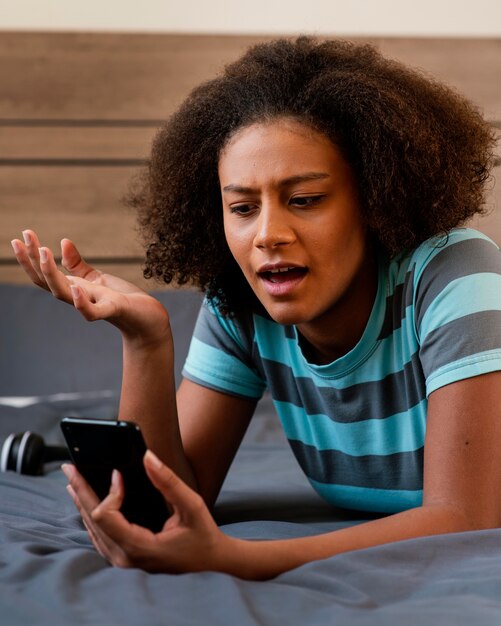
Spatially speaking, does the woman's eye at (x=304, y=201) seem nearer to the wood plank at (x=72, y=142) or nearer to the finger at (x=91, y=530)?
the finger at (x=91, y=530)

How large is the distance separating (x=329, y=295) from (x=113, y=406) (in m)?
1.01

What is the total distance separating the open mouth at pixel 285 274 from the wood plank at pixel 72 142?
1747 millimetres

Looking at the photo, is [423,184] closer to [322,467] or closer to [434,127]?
[434,127]

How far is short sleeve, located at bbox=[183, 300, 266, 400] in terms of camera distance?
4.43 feet

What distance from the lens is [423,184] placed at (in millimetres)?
1168

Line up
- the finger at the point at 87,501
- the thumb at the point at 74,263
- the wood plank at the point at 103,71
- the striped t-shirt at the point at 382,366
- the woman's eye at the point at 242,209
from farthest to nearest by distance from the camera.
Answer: the wood plank at the point at 103,71 < the thumb at the point at 74,263 < the woman's eye at the point at 242,209 < the striped t-shirt at the point at 382,366 < the finger at the point at 87,501

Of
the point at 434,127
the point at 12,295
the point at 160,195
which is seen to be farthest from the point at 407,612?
the point at 12,295

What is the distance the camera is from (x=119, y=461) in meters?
0.87

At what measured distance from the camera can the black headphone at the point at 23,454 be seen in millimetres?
1601

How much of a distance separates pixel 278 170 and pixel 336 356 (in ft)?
0.94

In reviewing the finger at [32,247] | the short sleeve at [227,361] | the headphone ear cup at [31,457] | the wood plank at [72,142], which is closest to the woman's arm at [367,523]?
the finger at [32,247]

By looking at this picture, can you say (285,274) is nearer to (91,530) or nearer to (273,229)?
(273,229)

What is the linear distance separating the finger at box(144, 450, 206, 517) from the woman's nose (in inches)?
13.5

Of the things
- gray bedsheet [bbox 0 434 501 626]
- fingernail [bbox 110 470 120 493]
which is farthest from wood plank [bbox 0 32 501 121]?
fingernail [bbox 110 470 120 493]
